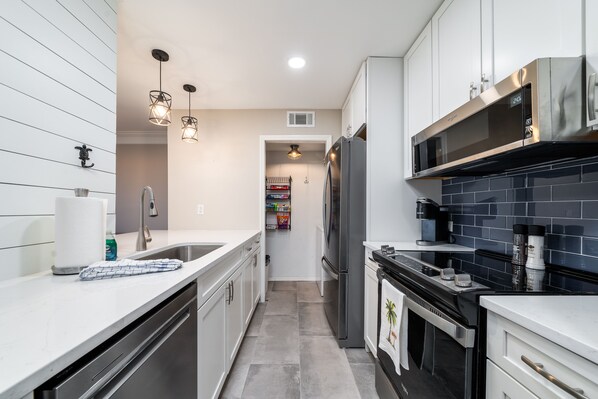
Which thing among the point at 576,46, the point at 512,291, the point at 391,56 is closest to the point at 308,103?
the point at 391,56

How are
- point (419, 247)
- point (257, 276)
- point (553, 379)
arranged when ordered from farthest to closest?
point (257, 276) < point (419, 247) < point (553, 379)

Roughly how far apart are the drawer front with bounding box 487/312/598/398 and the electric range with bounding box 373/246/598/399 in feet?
0.16

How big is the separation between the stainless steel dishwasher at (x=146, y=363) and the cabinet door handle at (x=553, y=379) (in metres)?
1.03

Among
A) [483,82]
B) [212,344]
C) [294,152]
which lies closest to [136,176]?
[294,152]

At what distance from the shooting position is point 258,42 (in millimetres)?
1841

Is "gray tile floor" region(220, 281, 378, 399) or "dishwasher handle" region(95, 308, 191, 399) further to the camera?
"gray tile floor" region(220, 281, 378, 399)

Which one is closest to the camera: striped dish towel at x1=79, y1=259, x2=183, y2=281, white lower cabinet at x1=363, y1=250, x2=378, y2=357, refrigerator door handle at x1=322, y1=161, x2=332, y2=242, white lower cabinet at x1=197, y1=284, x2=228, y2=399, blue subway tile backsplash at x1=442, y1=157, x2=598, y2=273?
striped dish towel at x1=79, y1=259, x2=183, y2=281

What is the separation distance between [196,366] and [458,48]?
2092 mm

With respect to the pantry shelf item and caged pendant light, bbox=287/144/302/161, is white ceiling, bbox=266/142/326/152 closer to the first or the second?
caged pendant light, bbox=287/144/302/161

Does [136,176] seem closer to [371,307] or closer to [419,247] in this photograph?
[371,307]

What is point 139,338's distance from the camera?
67 centimetres

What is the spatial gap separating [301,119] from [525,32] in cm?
234

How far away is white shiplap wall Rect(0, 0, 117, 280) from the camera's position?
0.89 m

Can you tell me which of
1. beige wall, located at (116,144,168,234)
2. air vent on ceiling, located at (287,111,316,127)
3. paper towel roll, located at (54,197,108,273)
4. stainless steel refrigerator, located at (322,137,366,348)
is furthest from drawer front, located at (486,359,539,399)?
beige wall, located at (116,144,168,234)
